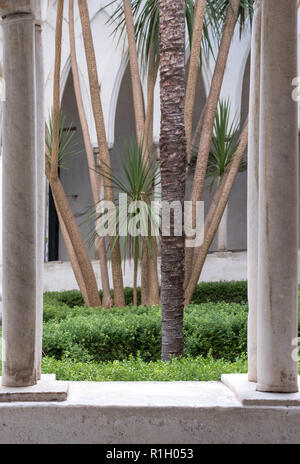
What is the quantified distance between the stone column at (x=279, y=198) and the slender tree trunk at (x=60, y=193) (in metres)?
4.93

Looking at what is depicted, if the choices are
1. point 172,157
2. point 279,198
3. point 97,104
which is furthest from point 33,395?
point 97,104

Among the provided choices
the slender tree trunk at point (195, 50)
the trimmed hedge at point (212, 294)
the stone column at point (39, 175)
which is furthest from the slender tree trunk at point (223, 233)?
the stone column at point (39, 175)

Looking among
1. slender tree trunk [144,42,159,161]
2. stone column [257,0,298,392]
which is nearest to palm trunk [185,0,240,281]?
slender tree trunk [144,42,159,161]

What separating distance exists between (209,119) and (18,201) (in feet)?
18.3

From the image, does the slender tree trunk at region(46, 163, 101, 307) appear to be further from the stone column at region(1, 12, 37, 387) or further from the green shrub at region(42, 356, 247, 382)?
the stone column at region(1, 12, 37, 387)

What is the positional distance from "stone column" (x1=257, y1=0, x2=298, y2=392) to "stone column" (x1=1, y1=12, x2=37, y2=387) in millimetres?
909

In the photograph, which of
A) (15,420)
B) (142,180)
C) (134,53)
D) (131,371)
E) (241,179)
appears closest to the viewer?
(15,420)

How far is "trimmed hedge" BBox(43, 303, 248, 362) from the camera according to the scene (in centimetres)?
591

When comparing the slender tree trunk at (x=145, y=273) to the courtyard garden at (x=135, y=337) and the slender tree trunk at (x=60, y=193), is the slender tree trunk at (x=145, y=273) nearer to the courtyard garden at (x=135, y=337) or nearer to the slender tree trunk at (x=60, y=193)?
the courtyard garden at (x=135, y=337)

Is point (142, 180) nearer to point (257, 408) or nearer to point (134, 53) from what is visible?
point (134, 53)

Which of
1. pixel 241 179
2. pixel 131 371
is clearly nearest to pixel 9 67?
pixel 131 371

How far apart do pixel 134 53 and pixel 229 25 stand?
1298 millimetres

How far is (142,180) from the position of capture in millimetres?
7281

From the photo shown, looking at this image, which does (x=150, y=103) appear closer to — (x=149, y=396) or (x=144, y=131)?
(x=144, y=131)
